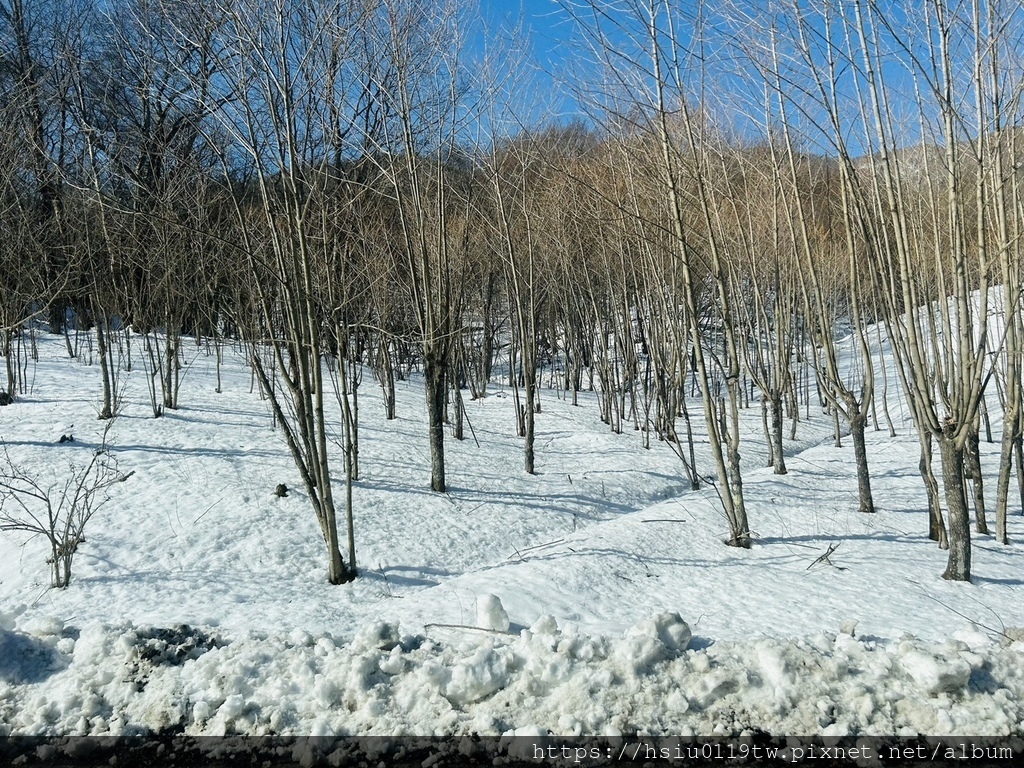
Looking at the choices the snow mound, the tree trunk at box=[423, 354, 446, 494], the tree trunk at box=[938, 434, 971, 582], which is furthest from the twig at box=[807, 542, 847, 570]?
the tree trunk at box=[423, 354, 446, 494]

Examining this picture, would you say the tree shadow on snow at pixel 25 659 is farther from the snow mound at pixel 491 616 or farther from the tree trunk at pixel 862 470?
the tree trunk at pixel 862 470

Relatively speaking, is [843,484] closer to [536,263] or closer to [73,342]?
[536,263]

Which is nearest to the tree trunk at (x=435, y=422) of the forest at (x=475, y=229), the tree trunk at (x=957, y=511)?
the forest at (x=475, y=229)

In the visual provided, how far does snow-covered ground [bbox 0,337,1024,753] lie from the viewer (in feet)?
10.7

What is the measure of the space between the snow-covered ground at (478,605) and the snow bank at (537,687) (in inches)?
0.4

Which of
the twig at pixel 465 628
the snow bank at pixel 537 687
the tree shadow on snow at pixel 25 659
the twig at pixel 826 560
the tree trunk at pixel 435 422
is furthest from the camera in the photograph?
the tree trunk at pixel 435 422

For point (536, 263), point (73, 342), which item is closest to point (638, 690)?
point (536, 263)

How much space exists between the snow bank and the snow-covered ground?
0.04ft

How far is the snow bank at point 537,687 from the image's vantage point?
3.16 meters

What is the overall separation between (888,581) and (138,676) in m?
4.96

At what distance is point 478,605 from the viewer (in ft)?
13.3

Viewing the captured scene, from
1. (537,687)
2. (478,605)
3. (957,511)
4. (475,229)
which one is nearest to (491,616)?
(478,605)

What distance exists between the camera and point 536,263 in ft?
49.5

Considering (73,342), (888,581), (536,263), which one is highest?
(536,263)
